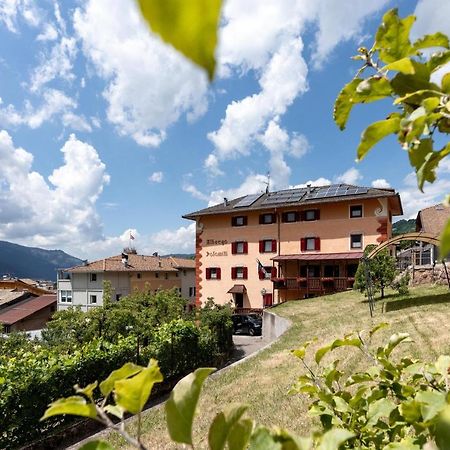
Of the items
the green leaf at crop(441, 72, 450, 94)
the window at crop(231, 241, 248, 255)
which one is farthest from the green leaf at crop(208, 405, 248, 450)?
the window at crop(231, 241, 248, 255)

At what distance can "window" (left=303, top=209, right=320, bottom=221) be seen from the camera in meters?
25.5

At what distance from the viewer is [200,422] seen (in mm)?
6391

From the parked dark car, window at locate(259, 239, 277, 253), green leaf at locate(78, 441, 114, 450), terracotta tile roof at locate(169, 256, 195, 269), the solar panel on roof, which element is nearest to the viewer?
green leaf at locate(78, 441, 114, 450)

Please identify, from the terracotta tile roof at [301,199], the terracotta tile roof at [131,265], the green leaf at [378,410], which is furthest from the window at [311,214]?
the green leaf at [378,410]

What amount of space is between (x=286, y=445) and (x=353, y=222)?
25029 mm

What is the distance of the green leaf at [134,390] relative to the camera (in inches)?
24.6

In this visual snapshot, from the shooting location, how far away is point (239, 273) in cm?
2738

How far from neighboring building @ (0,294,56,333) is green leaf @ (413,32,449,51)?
45.0m

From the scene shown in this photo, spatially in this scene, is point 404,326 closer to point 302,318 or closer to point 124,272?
point 302,318

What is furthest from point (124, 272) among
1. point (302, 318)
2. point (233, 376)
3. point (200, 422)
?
point (200, 422)

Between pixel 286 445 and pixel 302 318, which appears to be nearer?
pixel 286 445

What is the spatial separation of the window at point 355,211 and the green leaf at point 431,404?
24505mm

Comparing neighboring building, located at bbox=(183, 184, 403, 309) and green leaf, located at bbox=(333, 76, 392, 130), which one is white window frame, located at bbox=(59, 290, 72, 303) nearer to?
A: neighboring building, located at bbox=(183, 184, 403, 309)

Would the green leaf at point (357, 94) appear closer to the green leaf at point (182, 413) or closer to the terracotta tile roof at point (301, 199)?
the green leaf at point (182, 413)
